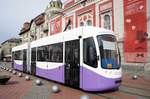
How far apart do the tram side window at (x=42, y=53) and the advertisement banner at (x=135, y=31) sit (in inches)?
400

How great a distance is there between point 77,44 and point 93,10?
22.1 meters

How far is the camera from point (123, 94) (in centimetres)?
1188

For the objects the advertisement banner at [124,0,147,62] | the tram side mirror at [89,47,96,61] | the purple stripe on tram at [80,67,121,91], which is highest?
the advertisement banner at [124,0,147,62]

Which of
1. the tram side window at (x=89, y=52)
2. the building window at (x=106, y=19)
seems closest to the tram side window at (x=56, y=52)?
the tram side window at (x=89, y=52)

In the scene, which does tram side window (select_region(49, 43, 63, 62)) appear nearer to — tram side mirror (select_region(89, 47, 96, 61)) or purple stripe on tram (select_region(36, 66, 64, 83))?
purple stripe on tram (select_region(36, 66, 64, 83))

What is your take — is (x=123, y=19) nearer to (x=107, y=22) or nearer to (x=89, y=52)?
(x=107, y=22)

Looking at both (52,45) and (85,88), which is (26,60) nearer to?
(52,45)

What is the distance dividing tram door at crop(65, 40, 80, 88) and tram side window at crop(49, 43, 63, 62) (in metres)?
0.98

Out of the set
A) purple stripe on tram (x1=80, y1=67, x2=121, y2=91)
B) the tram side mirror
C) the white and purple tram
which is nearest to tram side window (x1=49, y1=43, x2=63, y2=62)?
the white and purple tram

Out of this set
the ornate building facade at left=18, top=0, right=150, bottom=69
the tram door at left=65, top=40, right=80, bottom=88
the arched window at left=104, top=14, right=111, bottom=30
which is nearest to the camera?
the tram door at left=65, top=40, right=80, bottom=88

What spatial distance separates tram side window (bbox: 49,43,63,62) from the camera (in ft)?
51.4

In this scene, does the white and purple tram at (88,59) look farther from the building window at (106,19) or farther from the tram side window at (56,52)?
the building window at (106,19)

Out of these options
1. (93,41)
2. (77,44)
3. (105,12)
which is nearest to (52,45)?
(77,44)

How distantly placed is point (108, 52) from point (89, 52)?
0.85 meters
